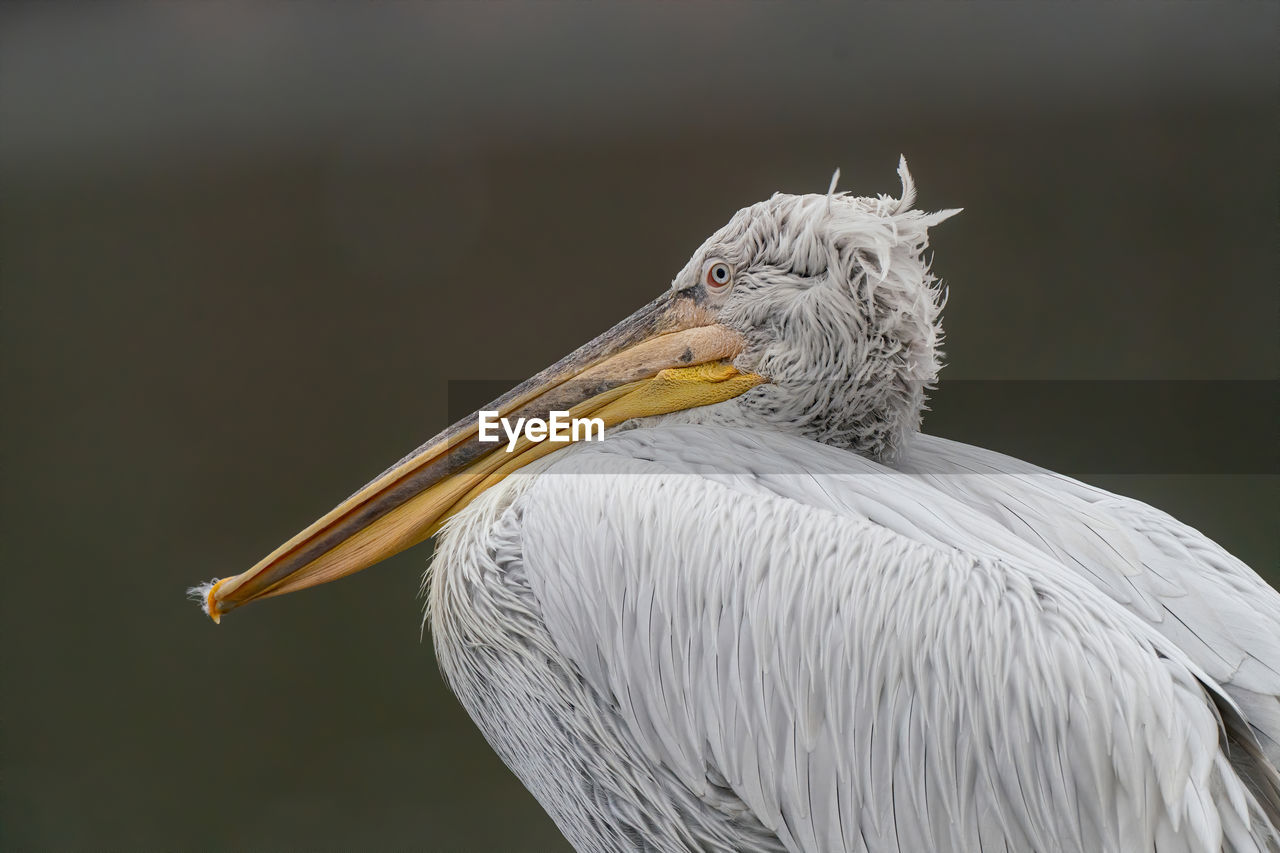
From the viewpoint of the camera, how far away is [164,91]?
2.03 metres

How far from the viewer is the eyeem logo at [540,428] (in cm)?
129

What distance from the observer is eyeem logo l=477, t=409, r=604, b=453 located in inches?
50.8

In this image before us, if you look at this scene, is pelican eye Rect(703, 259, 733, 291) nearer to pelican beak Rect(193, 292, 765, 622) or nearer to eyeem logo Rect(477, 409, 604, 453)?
pelican beak Rect(193, 292, 765, 622)

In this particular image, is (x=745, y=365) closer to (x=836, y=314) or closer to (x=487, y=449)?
(x=836, y=314)

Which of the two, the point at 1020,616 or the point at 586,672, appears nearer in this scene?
the point at 1020,616

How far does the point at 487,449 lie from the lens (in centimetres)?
130

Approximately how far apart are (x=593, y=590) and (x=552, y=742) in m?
0.24

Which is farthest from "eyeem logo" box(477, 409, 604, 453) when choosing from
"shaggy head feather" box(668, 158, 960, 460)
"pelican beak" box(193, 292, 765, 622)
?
"shaggy head feather" box(668, 158, 960, 460)

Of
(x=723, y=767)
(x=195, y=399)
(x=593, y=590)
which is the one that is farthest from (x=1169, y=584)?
(x=195, y=399)

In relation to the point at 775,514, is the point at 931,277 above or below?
above

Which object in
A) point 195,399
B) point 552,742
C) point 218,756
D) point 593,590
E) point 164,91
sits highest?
point 164,91

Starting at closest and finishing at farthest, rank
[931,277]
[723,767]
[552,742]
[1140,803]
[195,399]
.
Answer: [1140,803], [723,767], [552,742], [931,277], [195,399]

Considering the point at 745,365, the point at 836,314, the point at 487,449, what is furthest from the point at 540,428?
the point at 836,314

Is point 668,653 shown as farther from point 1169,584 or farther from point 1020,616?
point 1169,584
